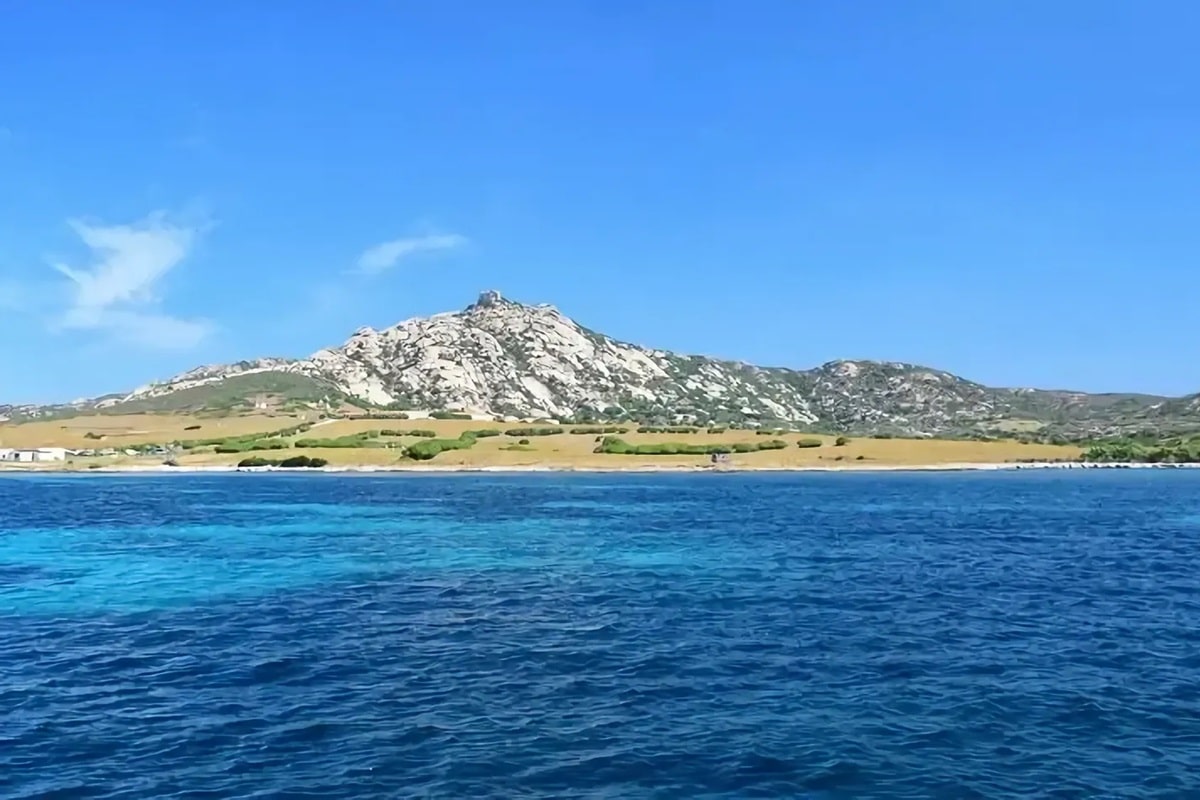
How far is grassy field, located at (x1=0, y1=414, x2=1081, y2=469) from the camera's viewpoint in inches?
6127

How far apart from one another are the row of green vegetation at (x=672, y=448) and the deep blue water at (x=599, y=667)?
104m

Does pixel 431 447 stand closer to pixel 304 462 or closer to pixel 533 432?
pixel 304 462

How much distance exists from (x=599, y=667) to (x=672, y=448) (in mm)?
138791

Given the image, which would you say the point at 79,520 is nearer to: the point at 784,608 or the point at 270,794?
the point at 784,608

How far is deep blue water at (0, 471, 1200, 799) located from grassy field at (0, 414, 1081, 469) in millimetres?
99312

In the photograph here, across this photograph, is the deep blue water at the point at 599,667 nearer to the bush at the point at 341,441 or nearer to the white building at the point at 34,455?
the bush at the point at 341,441

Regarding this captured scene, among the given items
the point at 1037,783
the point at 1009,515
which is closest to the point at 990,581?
the point at 1037,783

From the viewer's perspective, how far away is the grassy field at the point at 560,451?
155625 millimetres

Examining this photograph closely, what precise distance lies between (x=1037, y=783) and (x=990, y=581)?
78.9 ft

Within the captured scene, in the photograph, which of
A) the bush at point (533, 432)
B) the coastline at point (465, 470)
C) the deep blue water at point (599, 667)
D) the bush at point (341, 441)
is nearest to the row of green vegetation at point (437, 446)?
the coastline at point (465, 470)

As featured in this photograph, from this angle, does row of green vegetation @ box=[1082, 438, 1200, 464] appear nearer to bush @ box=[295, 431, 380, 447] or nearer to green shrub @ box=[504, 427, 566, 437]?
green shrub @ box=[504, 427, 566, 437]

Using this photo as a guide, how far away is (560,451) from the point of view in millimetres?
162625

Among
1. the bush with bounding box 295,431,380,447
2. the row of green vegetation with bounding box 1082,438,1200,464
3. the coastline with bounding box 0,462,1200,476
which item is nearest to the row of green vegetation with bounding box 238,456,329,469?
the coastline with bounding box 0,462,1200,476

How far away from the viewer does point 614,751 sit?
17750mm
